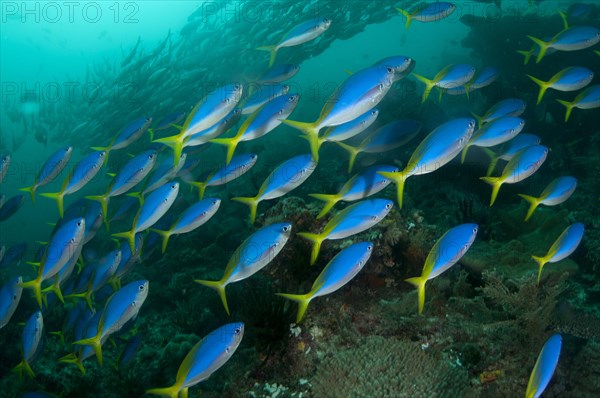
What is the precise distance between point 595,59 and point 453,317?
39.8 feet

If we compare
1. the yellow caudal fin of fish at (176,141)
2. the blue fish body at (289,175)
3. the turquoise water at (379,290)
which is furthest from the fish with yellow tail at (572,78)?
the yellow caudal fin of fish at (176,141)

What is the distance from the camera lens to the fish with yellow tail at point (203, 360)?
8.85 feet

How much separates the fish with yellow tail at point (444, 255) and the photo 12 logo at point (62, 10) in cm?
6893

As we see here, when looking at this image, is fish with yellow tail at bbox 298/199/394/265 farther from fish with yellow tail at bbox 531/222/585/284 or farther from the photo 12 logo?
the photo 12 logo

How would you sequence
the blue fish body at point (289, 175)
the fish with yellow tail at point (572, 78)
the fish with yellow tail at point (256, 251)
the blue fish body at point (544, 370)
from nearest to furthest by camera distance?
the blue fish body at point (544, 370) < the fish with yellow tail at point (256, 251) < the blue fish body at point (289, 175) < the fish with yellow tail at point (572, 78)

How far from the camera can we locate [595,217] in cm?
614

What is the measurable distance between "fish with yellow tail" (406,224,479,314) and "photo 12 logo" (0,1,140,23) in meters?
68.9

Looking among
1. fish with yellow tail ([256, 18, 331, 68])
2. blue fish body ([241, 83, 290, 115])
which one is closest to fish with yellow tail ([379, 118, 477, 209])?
blue fish body ([241, 83, 290, 115])

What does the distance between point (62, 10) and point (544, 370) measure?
304ft

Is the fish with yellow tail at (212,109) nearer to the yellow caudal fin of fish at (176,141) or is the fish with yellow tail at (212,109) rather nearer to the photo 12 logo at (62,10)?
the yellow caudal fin of fish at (176,141)

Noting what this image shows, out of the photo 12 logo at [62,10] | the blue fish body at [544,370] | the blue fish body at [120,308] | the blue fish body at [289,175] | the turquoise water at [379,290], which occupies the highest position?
the photo 12 logo at [62,10]

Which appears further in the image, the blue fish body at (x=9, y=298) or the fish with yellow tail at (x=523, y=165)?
the blue fish body at (x=9, y=298)

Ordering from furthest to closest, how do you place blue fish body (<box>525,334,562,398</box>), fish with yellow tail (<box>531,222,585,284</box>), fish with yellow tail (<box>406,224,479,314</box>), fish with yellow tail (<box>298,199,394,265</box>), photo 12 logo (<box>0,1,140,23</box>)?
photo 12 logo (<box>0,1,140,23</box>)
fish with yellow tail (<box>531,222,585,284</box>)
fish with yellow tail (<box>298,199,394,265</box>)
fish with yellow tail (<box>406,224,479,314</box>)
blue fish body (<box>525,334,562,398</box>)

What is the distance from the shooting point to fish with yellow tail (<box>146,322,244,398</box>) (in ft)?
8.85
